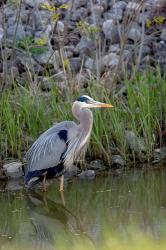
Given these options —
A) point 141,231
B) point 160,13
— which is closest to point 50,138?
point 141,231

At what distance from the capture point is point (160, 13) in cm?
1278

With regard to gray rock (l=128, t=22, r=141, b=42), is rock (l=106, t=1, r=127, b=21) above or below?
above

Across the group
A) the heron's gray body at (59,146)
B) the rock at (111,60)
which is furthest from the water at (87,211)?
the rock at (111,60)

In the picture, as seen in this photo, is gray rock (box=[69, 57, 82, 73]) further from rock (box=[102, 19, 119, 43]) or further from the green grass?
the green grass

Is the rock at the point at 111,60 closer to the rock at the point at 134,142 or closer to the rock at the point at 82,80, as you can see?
the rock at the point at 82,80

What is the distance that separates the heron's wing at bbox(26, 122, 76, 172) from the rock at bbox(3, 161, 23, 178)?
405 mm

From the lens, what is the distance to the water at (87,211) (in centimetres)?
689

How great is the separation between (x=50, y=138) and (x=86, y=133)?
1.48ft

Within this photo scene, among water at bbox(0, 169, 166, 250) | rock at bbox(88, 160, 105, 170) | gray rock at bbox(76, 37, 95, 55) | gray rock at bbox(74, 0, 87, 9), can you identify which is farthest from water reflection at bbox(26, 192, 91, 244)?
gray rock at bbox(74, 0, 87, 9)

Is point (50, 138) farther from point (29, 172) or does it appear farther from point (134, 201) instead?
point (134, 201)

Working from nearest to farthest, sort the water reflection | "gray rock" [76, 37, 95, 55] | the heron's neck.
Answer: the water reflection, the heron's neck, "gray rock" [76, 37, 95, 55]

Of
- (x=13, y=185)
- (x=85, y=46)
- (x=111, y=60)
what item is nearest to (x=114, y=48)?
(x=85, y=46)

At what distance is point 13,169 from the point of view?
8.88 meters

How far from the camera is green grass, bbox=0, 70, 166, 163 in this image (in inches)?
353
